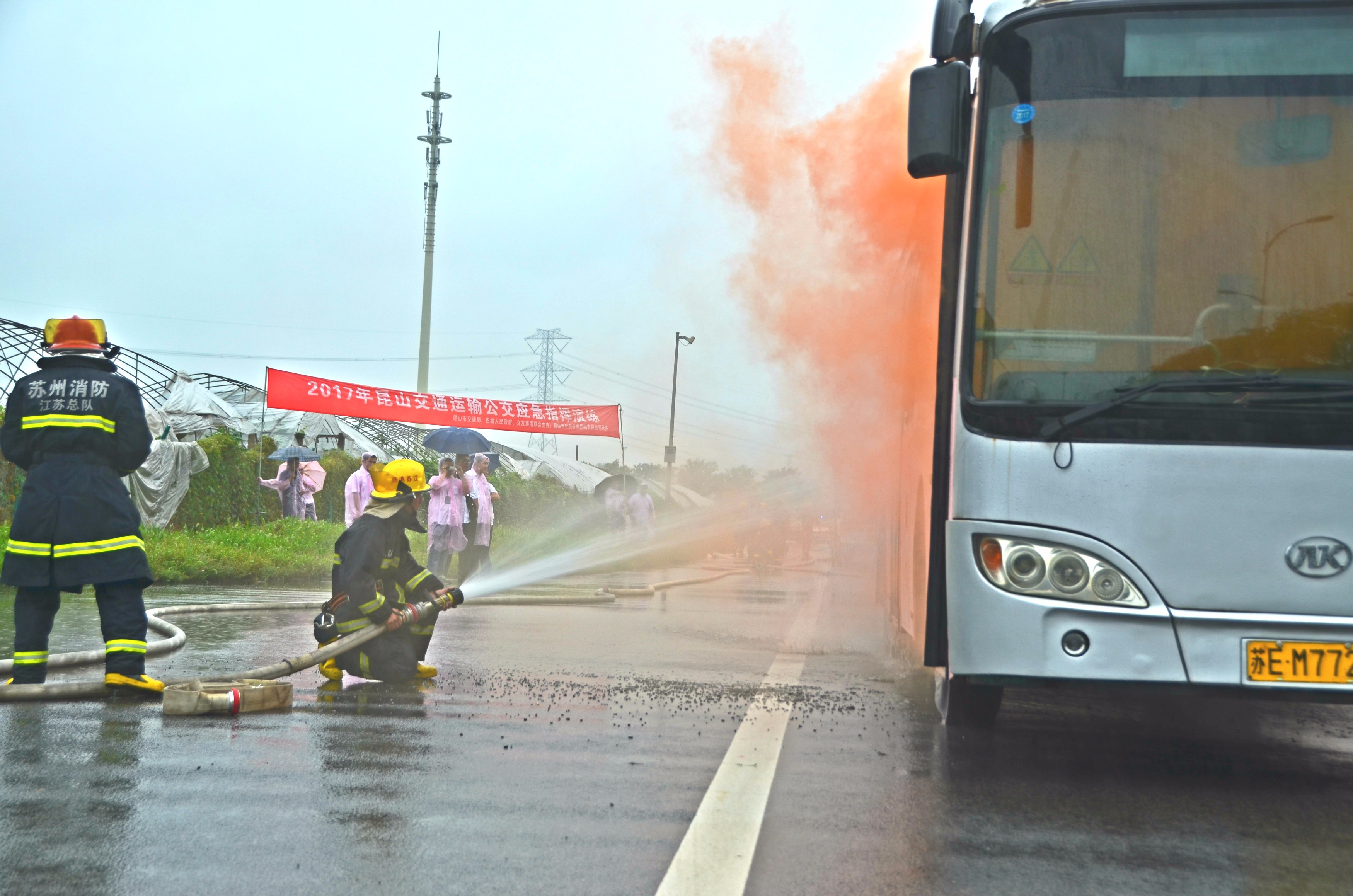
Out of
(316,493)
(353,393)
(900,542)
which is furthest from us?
(353,393)

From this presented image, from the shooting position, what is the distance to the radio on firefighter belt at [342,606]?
7379 millimetres

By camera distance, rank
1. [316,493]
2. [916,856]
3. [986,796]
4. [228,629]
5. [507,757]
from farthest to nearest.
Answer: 1. [316,493]
2. [228,629]
3. [507,757]
4. [986,796]
5. [916,856]

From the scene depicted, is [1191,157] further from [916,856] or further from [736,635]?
[736,635]

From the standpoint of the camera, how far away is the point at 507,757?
5332 mm

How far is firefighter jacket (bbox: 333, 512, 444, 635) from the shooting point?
7211 millimetres

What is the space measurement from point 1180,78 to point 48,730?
531cm

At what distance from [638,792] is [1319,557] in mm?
2519

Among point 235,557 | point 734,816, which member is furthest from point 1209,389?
point 235,557

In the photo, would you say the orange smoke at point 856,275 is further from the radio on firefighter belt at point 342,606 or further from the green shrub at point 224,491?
the green shrub at point 224,491

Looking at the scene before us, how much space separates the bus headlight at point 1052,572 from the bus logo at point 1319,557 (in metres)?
0.53

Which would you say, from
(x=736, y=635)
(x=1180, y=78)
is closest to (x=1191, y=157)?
(x=1180, y=78)

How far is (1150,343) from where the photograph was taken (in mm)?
4828

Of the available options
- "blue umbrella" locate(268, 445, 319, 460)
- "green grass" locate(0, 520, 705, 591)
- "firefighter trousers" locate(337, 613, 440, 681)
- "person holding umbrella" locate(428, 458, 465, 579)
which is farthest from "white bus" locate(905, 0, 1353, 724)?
"blue umbrella" locate(268, 445, 319, 460)

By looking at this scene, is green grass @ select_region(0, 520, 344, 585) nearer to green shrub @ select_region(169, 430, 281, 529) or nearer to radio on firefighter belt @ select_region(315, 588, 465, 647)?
green shrub @ select_region(169, 430, 281, 529)
